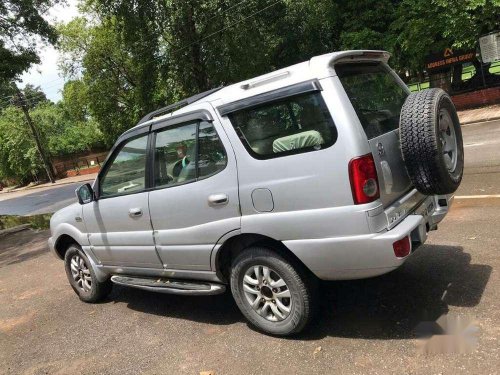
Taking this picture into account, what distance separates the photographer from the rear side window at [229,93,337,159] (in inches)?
128

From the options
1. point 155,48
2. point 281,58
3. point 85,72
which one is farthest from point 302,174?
point 85,72

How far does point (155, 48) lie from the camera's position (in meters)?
22.3

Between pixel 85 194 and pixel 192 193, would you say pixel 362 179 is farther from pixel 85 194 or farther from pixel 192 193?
pixel 85 194

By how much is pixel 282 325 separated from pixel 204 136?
5.35 ft

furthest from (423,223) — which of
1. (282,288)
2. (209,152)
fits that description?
(209,152)

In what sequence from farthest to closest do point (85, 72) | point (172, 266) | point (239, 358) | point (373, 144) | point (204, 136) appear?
point (85, 72) → point (172, 266) → point (204, 136) → point (239, 358) → point (373, 144)

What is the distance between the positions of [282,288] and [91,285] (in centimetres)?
281

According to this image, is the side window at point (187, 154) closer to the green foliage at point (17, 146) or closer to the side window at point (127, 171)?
the side window at point (127, 171)

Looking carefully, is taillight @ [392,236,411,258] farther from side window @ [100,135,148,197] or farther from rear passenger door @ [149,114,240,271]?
side window @ [100,135,148,197]

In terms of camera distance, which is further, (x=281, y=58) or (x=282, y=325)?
(x=281, y=58)

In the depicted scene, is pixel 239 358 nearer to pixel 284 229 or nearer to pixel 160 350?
pixel 160 350

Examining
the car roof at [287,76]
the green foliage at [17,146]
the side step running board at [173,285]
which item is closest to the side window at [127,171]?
the car roof at [287,76]

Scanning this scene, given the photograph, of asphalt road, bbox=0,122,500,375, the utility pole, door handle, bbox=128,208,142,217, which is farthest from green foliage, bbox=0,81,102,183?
door handle, bbox=128,208,142,217

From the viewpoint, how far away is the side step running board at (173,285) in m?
4.01
